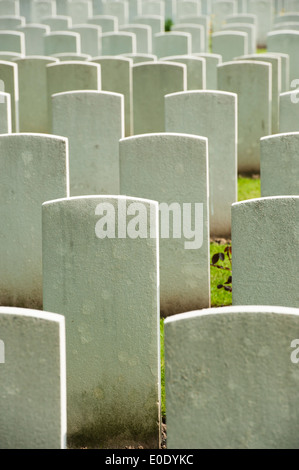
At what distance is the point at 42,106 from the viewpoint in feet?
28.2

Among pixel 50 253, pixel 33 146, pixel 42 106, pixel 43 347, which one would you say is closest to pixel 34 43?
pixel 42 106

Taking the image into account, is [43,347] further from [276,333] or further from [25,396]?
[276,333]

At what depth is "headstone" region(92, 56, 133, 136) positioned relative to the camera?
327 inches

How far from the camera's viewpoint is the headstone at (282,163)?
4871mm

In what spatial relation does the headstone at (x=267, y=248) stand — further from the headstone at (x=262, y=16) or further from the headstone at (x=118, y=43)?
the headstone at (x=262, y=16)

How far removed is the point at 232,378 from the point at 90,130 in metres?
3.56

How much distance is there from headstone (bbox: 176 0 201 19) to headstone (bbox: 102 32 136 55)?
4900 mm

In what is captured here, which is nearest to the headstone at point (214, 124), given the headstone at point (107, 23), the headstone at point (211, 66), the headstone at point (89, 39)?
the headstone at point (211, 66)

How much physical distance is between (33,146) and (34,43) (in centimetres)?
643

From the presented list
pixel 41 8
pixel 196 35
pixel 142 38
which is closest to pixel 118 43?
pixel 142 38

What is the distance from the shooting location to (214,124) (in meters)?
6.12

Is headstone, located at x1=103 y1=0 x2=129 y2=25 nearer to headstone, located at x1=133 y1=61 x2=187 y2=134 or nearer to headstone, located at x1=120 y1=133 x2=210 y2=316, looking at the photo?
headstone, located at x1=133 y1=61 x2=187 y2=134

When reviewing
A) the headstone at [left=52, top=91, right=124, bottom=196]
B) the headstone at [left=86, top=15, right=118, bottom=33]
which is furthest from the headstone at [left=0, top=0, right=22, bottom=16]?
the headstone at [left=52, top=91, right=124, bottom=196]

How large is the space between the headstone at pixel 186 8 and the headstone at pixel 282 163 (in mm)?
10550
